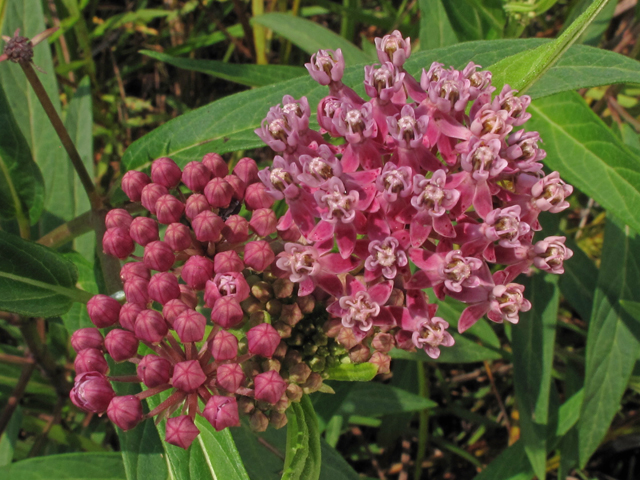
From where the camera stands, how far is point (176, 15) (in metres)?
4.30

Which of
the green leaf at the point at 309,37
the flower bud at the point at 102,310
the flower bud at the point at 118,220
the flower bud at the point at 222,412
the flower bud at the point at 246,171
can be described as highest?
the green leaf at the point at 309,37

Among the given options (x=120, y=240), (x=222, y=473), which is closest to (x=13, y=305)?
(x=120, y=240)

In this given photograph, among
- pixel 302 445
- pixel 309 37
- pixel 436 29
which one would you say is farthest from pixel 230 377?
pixel 309 37

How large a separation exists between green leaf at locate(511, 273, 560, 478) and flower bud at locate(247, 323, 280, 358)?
169 cm

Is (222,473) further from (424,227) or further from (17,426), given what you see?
(17,426)

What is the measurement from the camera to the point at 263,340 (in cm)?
159

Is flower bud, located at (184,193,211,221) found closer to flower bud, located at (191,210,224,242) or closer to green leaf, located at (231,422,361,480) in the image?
flower bud, located at (191,210,224,242)

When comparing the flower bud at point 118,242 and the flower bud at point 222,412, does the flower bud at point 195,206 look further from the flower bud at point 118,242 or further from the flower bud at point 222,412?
the flower bud at point 222,412

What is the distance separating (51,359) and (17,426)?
1.16 feet

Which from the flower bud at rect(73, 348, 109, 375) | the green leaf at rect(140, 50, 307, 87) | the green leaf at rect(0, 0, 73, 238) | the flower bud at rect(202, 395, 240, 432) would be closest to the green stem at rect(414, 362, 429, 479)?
the green leaf at rect(140, 50, 307, 87)

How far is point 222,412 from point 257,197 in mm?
707

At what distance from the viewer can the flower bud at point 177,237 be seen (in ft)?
5.71

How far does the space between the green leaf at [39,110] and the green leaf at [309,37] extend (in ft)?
4.04

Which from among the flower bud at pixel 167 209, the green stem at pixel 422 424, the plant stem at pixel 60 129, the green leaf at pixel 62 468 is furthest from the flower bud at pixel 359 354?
the green stem at pixel 422 424
